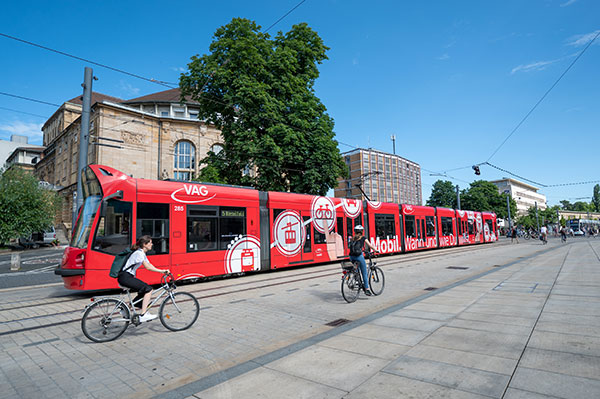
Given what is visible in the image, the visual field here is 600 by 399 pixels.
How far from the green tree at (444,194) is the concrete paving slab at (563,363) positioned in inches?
3204

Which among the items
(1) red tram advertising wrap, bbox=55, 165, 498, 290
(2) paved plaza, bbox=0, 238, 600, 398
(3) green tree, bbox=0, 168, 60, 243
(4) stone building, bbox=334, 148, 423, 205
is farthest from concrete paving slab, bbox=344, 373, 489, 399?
(4) stone building, bbox=334, 148, 423, 205

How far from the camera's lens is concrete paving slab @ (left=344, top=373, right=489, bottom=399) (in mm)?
2951

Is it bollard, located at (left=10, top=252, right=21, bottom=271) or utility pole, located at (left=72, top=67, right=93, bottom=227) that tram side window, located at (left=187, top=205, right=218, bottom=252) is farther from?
bollard, located at (left=10, top=252, right=21, bottom=271)

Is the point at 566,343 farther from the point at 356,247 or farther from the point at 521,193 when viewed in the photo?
the point at 521,193

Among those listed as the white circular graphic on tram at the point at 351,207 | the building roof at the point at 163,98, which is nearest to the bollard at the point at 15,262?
the white circular graphic on tram at the point at 351,207

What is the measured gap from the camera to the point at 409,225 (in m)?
21.5

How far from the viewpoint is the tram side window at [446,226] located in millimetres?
25534

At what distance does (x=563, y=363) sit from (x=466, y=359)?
96cm

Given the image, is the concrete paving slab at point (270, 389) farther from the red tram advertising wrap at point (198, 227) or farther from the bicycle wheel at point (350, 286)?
the red tram advertising wrap at point (198, 227)

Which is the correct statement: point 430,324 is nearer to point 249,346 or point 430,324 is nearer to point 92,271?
point 249,346

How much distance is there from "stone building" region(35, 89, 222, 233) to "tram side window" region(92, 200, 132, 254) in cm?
2648

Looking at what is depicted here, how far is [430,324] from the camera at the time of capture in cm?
528

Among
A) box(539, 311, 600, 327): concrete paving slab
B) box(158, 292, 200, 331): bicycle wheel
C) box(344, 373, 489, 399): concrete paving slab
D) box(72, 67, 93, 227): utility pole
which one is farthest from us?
box(72, 67, 93, 227): utility pole

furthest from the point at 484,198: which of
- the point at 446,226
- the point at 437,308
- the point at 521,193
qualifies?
the point at 437,308
